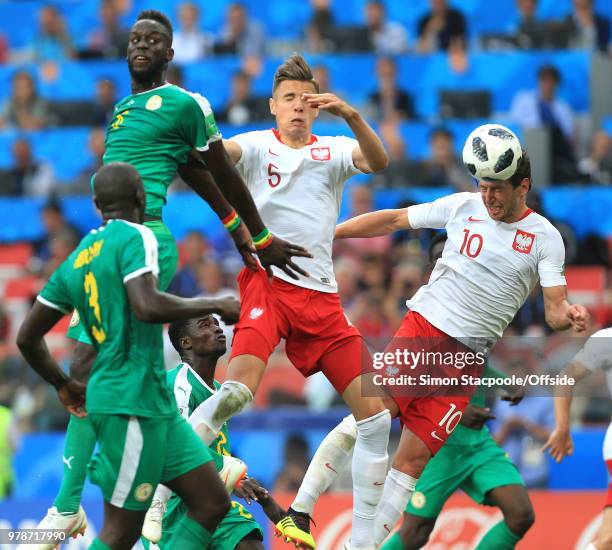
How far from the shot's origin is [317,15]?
18.9m

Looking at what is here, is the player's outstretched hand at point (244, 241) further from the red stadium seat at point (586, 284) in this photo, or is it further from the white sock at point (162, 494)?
the red stadium seat at point (586, 284)

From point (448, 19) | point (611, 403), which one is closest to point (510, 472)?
point (611, 403)

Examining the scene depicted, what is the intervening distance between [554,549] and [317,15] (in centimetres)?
922

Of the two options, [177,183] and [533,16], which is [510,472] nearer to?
[177,183]

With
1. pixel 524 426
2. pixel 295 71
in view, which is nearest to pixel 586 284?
pixel 524 426

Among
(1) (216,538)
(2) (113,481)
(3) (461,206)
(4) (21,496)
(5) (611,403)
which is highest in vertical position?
(3) (461,206)

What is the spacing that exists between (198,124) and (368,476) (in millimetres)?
2578

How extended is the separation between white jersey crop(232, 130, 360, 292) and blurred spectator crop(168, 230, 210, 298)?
594 cm

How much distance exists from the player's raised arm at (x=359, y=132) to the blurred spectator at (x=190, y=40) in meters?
10.4

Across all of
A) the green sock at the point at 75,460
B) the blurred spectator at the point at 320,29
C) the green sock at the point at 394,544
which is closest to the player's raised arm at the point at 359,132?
the green sock at the point at 75,460

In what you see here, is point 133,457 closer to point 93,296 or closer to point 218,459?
point 93,296

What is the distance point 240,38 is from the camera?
19156mm

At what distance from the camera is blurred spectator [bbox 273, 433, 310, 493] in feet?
42.8

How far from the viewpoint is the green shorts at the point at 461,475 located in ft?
33.8
